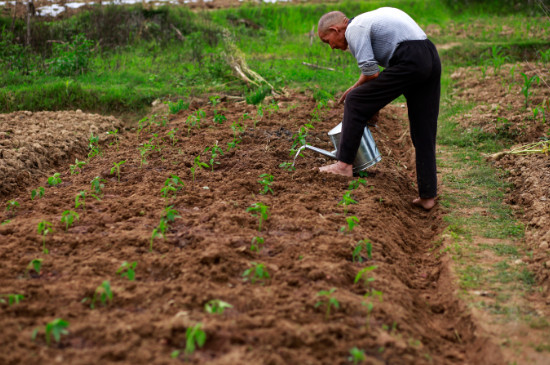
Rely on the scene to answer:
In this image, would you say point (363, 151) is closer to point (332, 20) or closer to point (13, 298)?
point (332, 20)

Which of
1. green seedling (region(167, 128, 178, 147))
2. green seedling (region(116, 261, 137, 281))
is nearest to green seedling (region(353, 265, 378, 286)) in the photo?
green seedling (region(116, 261, 137, 281))

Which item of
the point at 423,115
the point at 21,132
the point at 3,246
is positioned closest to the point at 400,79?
the point at 423,115

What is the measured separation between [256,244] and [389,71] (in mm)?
1844

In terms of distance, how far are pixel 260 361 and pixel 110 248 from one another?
5.07ft

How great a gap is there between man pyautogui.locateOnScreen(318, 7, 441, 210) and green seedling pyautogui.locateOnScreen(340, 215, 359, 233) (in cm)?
101

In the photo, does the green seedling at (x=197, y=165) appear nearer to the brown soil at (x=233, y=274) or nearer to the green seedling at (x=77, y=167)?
the brown soil at (x=233, y=274)

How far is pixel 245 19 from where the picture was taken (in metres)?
13.5

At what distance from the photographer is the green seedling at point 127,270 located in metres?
3.26

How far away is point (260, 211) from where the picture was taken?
14.0ft

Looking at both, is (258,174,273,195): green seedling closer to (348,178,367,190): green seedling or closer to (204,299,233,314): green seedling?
(348,178,367,190): green seedling

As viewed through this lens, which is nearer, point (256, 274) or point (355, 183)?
point (256, 274)

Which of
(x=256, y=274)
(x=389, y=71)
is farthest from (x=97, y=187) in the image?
(x=389, y=71)

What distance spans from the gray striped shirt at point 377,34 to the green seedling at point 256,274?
6.70ft

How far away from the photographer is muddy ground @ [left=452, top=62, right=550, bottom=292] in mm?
4320
